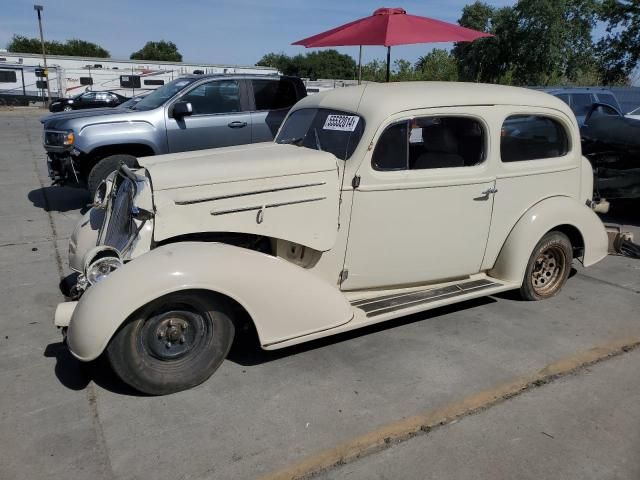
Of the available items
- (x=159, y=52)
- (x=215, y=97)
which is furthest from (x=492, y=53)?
(x=159, y=52)

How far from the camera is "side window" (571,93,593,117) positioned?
1177 centimetres

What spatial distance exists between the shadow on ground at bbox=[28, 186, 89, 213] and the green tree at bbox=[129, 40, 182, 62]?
75.8m

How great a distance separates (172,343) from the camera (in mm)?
3135

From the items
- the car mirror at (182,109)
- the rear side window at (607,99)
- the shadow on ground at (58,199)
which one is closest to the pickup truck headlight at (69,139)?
the shadow on ground at (58,199)

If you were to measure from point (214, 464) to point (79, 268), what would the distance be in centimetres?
200

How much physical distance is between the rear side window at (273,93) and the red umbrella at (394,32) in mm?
1053

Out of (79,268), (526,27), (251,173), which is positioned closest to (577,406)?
(251,173)

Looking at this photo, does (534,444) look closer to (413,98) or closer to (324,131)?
(413,98)

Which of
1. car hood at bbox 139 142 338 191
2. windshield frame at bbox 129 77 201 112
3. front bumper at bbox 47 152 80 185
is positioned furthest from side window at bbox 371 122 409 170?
front bumper at bbox 47 152 80 185

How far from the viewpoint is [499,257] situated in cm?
439

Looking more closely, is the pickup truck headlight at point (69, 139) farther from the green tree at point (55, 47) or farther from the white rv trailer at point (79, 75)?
the green tree at point (55, 47)

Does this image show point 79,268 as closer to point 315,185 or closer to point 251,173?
point 251,173

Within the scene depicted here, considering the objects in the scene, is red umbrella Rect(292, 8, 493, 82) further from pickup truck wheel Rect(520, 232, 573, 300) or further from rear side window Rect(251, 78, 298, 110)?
pickup truck wheel Rect(520, 232, 573, 300)

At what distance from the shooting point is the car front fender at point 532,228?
4320 mm
